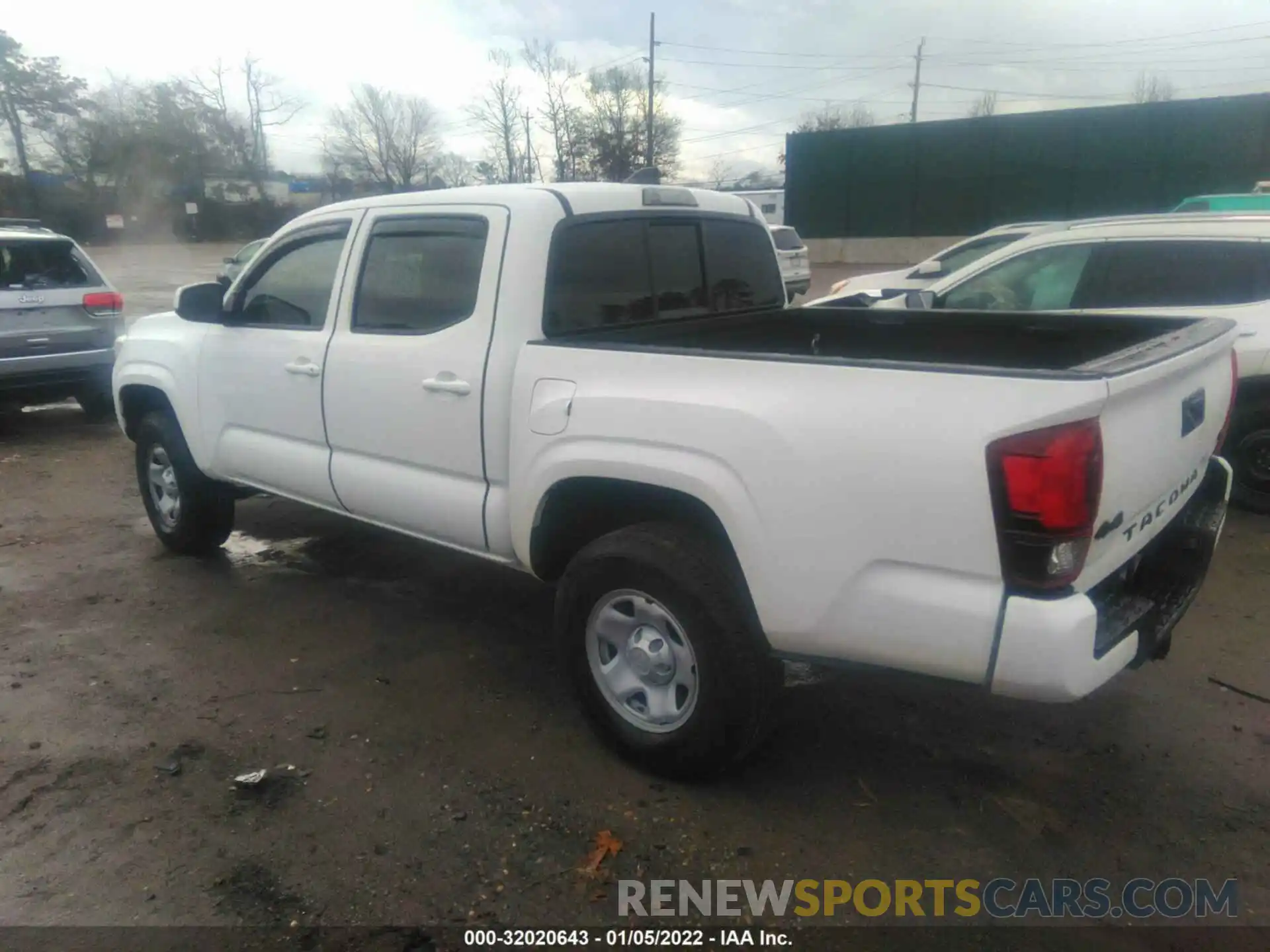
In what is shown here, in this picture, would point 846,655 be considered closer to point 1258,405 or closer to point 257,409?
point 257,409

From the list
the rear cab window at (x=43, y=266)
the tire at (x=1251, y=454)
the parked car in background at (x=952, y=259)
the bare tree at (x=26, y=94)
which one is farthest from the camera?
the bare tree at (x=26, y=94)

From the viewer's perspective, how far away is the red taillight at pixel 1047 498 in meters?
2.18

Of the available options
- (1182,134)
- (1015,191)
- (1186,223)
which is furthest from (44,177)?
(1186,223)

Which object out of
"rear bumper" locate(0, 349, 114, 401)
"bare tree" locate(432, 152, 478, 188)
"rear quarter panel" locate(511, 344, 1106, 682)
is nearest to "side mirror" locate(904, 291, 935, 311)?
"rear quarter panel" locate(511, 344, 1106, 682)

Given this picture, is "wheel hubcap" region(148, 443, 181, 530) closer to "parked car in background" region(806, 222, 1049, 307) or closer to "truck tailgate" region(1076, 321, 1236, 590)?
"truck tailgate" region(1076, 321, 1236, 590)

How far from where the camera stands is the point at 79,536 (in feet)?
19.0

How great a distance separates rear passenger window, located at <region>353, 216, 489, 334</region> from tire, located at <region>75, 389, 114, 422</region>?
631cm

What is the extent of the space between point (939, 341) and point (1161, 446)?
1.48m

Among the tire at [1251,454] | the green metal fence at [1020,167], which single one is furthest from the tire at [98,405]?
the green metal fence at [1020,167]

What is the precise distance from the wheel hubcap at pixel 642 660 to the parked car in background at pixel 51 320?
731 cm

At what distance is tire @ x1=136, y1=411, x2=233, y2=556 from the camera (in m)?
5.02

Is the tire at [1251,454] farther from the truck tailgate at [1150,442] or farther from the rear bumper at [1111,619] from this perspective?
the truck tailgate at [1150,442]

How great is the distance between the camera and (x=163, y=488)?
210 inches

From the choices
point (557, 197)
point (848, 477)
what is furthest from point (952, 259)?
point (848, 477)
